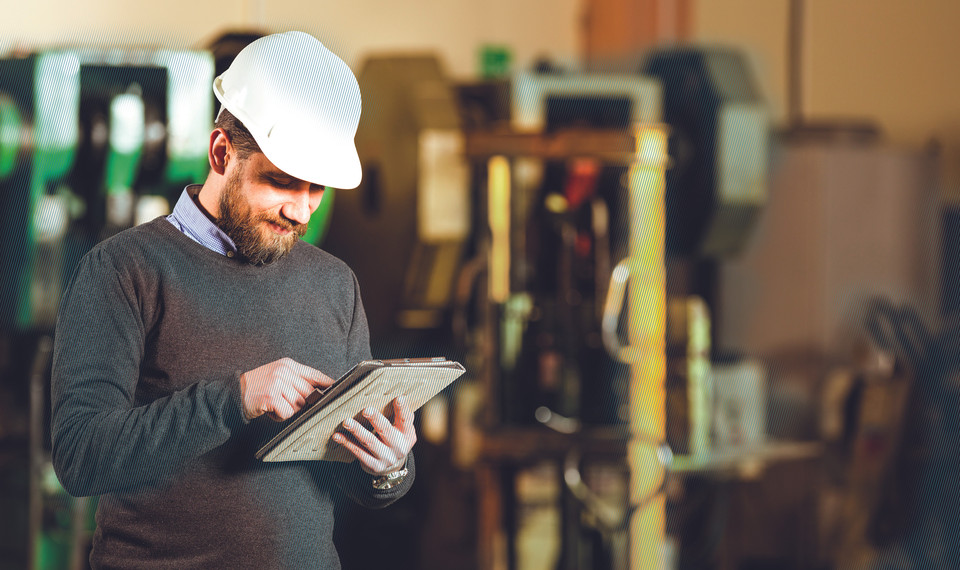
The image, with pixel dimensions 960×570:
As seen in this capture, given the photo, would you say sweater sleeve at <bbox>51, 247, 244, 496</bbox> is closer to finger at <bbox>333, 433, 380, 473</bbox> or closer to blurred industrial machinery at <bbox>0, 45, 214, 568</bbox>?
finger at <bbox>333, 433, 380, 473</bbox>

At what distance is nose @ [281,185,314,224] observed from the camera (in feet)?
2.93

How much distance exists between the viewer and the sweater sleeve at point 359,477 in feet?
3.13

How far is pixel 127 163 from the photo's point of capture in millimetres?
2277

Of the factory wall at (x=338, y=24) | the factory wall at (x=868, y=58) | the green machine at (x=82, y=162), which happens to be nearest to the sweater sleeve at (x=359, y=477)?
the factory wall at (x=338, y=24)

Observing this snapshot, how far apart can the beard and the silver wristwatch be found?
0.76 ft

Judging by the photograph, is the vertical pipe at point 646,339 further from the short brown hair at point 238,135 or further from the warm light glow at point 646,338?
the short brown hair at point 238,135

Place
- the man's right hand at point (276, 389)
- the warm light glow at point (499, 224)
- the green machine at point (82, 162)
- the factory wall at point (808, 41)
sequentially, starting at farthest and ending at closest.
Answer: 1. the factory wall at point (808, 41)
2. the warm light glow at point (499, 224)
3. the green machine at point (82, 162)
4. the man's right hand at point (276, 389)

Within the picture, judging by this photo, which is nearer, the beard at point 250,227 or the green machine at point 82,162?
the beard at point 250,227

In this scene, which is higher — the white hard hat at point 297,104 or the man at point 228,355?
the white hard hat at point 297,104

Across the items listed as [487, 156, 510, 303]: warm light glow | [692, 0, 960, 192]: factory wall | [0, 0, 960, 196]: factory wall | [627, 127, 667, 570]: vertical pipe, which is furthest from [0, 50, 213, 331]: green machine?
[692, 0, 960, 192]: factory wall

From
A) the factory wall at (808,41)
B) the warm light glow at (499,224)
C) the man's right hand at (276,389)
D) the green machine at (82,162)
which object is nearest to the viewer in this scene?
the man's right hand at (276,389)

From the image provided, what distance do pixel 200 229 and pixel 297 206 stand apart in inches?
4.2

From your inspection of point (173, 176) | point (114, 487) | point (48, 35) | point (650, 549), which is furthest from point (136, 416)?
point (650, 549)

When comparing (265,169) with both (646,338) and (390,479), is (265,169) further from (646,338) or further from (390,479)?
(646,338)
